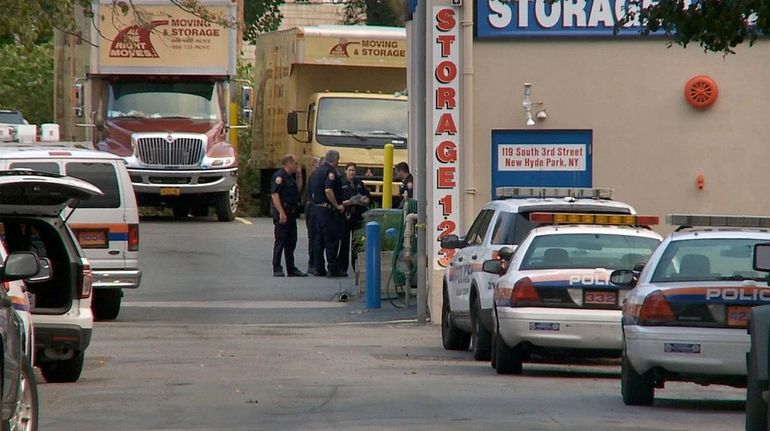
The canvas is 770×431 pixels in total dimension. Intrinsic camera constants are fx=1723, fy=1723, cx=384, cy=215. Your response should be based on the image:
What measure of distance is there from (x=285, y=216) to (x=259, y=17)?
29.9 meters

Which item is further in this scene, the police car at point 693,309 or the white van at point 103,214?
the white van at point 103,214

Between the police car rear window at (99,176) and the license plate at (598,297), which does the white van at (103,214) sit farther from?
the license plate at (598,297)

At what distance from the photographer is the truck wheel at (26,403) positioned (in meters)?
9.76

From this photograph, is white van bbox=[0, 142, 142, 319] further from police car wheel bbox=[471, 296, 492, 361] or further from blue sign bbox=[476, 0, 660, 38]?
police car wheel bbox=[471, 296, 492, 361]

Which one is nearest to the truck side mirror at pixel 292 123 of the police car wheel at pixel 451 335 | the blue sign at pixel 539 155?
the blue sign at pixel 539 155

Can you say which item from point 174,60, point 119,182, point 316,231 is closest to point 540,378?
point 119,182

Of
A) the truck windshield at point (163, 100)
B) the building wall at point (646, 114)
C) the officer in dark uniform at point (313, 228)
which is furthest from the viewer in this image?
the truck windshield at point (163, 100)

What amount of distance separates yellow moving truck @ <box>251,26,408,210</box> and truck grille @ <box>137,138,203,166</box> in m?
1.93

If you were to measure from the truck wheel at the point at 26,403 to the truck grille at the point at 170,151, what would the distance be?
2448 centimetres

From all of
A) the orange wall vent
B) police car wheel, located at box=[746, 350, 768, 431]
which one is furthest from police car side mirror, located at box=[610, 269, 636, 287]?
the orange wall vent

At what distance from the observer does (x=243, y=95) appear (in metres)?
34.9

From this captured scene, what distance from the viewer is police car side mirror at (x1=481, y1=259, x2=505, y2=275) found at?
15.8 m

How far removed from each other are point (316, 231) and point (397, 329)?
19.7 ft

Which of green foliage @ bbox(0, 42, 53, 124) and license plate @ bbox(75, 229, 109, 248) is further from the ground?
green foliage @ bbox(0, 42, 53, 124)
